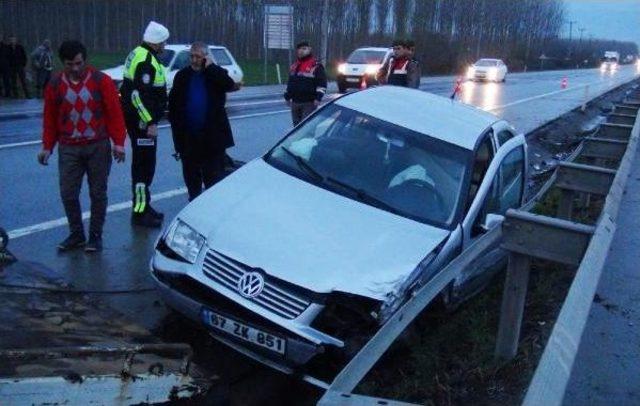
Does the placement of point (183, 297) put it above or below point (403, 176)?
below

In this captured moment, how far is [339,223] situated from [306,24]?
52.9 metres

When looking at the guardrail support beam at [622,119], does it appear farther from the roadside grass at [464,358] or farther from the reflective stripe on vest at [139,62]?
the reflective stripe on vest at [139,62]

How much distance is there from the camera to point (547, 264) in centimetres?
618

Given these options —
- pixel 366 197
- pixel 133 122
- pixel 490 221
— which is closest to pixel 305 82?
pixel 133 122

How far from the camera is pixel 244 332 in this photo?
3973mm

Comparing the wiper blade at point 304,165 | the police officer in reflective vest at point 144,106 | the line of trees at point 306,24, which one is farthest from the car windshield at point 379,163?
the line of trees at point 306,24

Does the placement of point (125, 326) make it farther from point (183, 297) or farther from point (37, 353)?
point (37, 353)

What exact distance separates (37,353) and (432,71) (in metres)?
60.8

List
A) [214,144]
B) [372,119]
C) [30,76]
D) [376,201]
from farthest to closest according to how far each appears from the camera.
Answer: [30,76], [214,144], [372,119], [376,201]

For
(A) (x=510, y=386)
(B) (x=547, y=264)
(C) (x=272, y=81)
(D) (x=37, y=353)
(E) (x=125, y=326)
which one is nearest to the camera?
(D) (x=37, y=353)

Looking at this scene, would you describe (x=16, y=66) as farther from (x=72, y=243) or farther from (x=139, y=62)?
(x=72, y=243)

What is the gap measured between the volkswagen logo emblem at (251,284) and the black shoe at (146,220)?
3055mm

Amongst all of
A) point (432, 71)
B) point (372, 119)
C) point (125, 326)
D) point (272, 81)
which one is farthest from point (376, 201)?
point (432, 71)

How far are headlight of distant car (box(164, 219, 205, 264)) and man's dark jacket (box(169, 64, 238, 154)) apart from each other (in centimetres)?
226
